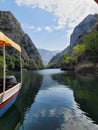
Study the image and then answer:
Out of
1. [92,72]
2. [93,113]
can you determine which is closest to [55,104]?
[93,113]

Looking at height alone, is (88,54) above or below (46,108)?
above

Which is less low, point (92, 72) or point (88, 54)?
point (88, 54)

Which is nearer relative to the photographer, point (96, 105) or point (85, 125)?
point (85, 125)

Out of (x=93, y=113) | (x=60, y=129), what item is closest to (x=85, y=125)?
(x=60, y=129)

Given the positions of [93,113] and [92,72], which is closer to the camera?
[93,113]

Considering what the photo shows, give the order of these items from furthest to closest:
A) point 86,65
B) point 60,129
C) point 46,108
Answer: point 86,65 < point 46,108 < point 60,129

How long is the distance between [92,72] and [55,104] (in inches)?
2631

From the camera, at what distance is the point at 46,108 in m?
25.6

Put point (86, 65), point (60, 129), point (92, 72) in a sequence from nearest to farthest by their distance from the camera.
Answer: point (60, 129), point (92, 72), point (86, 65)

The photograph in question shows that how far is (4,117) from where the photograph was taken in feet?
70.7

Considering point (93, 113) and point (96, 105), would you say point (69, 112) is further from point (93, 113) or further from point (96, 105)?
point (96, 105)

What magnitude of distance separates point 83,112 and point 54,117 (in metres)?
3.58

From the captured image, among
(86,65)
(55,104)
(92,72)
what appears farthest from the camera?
(86,65)

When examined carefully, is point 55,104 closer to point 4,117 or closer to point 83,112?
point 83,112
